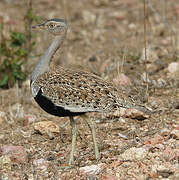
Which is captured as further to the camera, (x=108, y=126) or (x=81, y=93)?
(x=108, y=126)

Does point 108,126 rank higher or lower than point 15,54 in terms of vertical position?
lower

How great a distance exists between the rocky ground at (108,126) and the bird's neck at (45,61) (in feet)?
0.75

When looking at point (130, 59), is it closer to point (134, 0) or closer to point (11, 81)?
point (11, 81)

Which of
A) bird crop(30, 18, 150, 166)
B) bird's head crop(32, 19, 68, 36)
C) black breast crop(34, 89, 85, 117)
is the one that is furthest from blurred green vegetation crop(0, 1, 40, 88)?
black breast crop(34, 89, 85, 117)

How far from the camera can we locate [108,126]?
460cm

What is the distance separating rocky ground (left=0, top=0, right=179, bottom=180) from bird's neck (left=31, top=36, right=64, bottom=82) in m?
0.23

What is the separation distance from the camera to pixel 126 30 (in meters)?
8.00

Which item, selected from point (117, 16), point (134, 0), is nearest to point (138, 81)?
point (117, 16)

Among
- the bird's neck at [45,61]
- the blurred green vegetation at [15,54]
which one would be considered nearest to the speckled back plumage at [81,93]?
the bird's neck at [45,61]

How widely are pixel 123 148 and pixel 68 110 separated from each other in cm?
62

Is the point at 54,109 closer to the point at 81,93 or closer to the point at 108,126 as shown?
the point at 81,93

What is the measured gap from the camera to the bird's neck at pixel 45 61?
412 cm

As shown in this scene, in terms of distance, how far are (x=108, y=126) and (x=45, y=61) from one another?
36.8 inches

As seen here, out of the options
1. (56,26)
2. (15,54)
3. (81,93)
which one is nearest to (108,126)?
(81,93)
